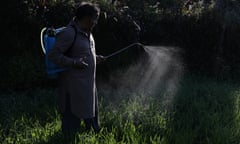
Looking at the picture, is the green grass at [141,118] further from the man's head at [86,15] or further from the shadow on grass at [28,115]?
the man's head at [86,15]

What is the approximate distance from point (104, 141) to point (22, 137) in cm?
91

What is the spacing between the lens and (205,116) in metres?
4.55

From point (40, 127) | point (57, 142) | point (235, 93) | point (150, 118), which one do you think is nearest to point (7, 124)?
point (40, 127)

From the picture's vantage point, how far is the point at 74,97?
389 centimetres

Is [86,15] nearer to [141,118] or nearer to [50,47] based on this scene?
[50,47]

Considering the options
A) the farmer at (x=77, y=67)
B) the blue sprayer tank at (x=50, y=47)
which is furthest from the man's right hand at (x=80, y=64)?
the blue sprayer tank at (x=50, y=47)

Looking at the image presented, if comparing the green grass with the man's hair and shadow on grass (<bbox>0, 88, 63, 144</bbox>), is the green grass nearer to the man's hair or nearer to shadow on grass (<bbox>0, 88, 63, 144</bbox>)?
shadow on grass (<bbox>0, 88, 63, 144</bbox>)

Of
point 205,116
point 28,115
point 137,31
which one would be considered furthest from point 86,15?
point 137,31

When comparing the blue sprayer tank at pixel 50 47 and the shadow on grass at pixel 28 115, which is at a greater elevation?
the blue sprayer tank at pixel 50 47

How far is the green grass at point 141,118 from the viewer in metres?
3.91

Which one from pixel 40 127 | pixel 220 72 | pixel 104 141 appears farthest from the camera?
pixel 220 72

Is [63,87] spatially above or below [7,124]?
above

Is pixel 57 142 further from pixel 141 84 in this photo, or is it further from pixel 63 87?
pixel 141 84

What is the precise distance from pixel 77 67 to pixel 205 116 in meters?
1.75
